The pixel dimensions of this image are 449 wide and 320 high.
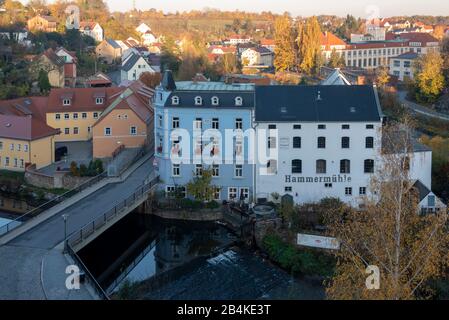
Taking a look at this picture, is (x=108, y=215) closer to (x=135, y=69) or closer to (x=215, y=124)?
(x=215, y=124)

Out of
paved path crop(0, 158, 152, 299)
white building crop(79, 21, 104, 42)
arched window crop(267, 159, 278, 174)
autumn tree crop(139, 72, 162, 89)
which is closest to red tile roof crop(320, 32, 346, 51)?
white building crop(79, 21, 104, 42)

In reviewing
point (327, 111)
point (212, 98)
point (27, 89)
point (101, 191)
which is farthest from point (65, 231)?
point (27, 89)

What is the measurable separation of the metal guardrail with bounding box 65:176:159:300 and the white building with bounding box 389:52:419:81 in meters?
26.9

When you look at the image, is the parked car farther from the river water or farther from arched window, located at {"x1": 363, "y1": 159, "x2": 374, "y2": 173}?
arched window, located at {"x1": 363, "y1": 159, "x2": 374, "y2": 173}

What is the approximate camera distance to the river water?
14648mm

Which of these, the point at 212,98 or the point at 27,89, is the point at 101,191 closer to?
the point at 212,98

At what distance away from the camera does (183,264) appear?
651 inches

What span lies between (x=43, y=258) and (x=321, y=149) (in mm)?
8632

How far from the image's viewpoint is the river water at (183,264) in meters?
14.6

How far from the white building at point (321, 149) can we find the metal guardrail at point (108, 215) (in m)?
3.23

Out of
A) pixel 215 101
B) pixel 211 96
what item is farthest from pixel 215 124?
pixel 211 96

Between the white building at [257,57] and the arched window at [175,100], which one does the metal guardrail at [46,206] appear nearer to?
the arched window at [175,100]

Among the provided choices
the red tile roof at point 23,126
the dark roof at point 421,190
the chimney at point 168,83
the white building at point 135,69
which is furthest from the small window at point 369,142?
the white building at point 135,69

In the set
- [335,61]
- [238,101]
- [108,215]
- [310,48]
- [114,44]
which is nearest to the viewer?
[108,215]
